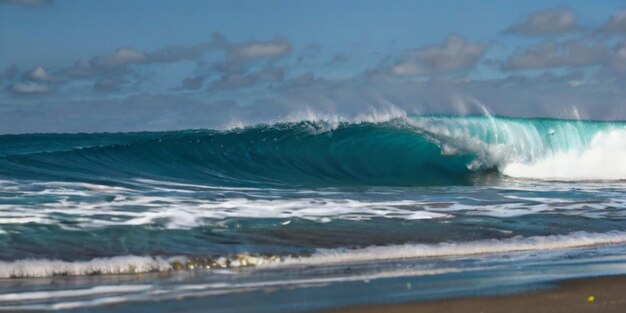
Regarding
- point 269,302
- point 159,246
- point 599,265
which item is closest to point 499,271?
point 599,265

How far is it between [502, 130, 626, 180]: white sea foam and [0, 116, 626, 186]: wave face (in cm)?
3

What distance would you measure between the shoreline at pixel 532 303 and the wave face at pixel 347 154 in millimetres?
9667

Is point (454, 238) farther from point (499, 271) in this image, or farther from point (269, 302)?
point (269, 302)

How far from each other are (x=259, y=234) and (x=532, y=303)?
3558 mm

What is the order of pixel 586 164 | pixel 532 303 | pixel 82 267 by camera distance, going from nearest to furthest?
pixel 532 303 < pixel 82 267 < pixel 586 164

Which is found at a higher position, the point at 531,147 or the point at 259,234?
the point at 531,147

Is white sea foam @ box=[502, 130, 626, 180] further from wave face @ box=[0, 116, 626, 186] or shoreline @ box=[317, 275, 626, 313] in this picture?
shoreline @ box=[317, 275, 626, 313]

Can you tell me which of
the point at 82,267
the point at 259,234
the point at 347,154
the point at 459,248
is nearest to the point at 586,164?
the point at 347,154

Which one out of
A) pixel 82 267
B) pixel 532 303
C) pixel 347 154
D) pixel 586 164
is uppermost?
pixel 347 154

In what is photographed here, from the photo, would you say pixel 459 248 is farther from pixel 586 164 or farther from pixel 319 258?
pixel 586 164

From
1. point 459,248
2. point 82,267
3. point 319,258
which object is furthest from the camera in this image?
point 459,248

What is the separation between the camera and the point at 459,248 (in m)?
7.56

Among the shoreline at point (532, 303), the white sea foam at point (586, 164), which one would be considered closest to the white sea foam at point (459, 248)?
the shoreline at point (532, 303)

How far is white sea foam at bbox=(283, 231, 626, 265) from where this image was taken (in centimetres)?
702
